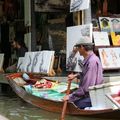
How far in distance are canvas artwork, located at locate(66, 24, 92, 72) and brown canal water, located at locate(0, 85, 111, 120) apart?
6.32 feet

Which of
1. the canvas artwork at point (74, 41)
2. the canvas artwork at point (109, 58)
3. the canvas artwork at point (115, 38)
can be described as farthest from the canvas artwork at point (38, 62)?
the canvas artwork at point (115, 38)

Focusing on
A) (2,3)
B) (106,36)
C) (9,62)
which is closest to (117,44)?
(106,36)

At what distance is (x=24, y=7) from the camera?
744 inches

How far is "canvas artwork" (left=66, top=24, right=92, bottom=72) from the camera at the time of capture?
13.9 metres

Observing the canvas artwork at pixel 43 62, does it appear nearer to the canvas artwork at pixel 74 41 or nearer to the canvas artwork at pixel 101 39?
the canvas artwork at pixel 74 41

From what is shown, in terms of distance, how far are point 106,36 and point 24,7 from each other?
209 inches

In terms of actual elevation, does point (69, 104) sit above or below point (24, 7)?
below

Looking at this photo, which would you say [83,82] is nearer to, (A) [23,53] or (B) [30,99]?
(B) [30,99]

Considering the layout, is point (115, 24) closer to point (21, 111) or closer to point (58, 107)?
point (21, 111)

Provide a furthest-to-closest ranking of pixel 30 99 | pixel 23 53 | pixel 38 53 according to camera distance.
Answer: pixel 23 53 < pixel 38 53 < pixel 30 99

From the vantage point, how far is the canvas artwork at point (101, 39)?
1432 centimetres

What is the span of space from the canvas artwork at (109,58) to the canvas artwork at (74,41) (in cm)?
67

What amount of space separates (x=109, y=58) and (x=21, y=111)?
12.0ft

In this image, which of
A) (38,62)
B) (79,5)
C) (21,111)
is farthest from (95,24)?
(21,111)
